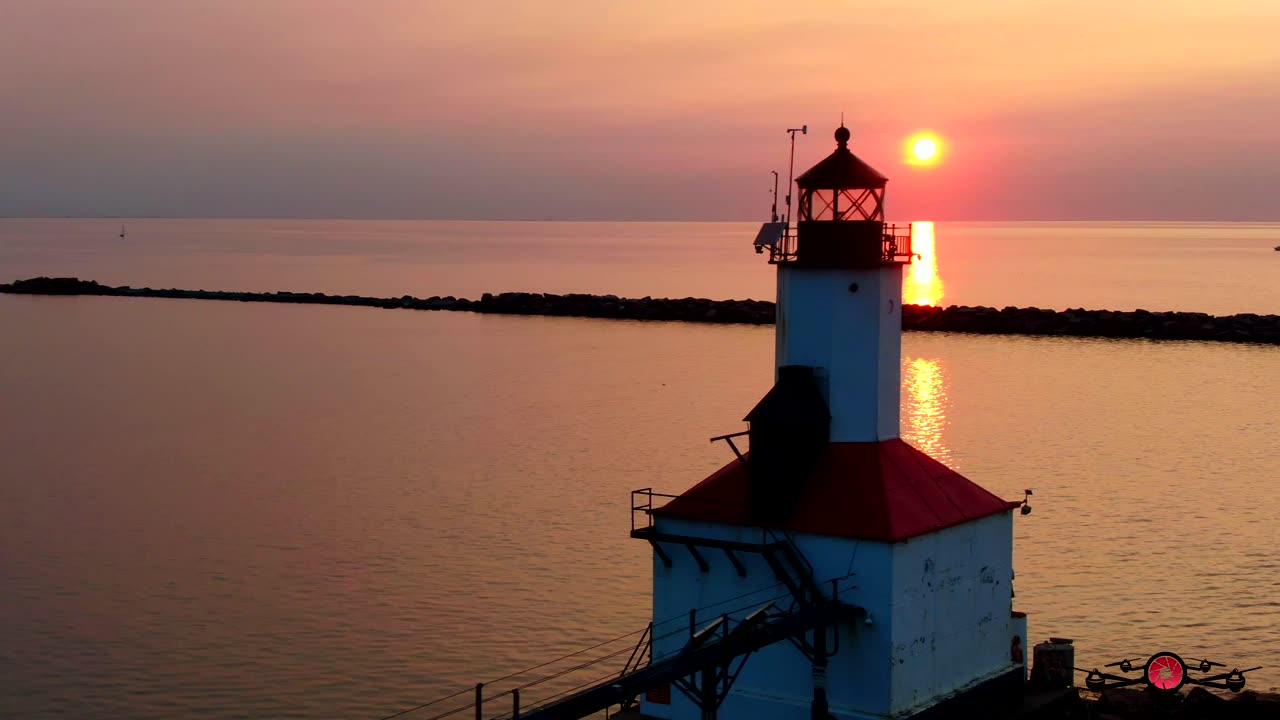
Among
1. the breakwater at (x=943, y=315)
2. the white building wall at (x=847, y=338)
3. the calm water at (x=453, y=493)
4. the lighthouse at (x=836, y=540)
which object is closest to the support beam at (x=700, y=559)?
the lighthouse at (x=836, y=540)

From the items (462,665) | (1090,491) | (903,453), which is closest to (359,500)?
(462,665)

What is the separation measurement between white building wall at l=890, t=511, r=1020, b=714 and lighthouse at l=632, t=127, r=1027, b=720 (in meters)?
0.02

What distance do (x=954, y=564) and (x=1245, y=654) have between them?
9.07 m

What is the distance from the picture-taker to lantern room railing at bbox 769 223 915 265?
17.1 meters

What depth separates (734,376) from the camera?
60094mm

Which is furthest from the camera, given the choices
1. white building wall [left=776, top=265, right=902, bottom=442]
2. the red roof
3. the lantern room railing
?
the lantern room railing

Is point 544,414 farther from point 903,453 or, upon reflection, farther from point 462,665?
point 903,453

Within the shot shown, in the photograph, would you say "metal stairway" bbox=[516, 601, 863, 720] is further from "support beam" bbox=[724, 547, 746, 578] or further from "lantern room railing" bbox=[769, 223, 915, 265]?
"lantern room railing" bbox=[769, 223, 915, 265]

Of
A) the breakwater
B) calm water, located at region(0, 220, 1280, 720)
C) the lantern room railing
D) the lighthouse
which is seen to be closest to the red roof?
the lighthouse

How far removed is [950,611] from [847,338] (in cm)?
348

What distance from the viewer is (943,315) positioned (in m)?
84.7

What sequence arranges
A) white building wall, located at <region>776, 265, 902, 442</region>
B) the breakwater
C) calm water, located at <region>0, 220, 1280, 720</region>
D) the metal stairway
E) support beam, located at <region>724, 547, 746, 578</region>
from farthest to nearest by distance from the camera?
1. the breakwater
2. calm water, located at <region>0, 220, 1280, 720</region>
3. white building wall, located at <region>776, 265, 902, 442</region>
4. support beam, located at <region>724, 547, 746, 578</region>
5. the metal stairway

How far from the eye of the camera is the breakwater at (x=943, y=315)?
76875mm

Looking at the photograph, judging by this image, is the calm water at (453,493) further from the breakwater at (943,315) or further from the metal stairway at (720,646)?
the metal stairway at (720,646)
